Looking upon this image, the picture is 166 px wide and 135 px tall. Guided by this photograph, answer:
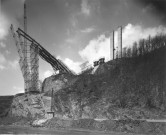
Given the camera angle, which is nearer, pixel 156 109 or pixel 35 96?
pixel 156 109

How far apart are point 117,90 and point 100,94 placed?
3.60 m

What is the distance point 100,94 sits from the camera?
50.2 m

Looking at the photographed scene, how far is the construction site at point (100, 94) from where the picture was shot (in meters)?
39.2

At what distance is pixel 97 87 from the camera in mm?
52719

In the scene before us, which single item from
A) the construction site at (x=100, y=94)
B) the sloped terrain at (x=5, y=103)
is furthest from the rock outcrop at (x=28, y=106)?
the sloped terrain at (x=5, y=103)

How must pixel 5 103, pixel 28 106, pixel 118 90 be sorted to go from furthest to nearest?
pixel 5 103 → pixel 28 106 → pixel 118 90

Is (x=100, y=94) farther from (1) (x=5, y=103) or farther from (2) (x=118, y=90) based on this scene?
(1) (x=5, y=103)

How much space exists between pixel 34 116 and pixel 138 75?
2344cm

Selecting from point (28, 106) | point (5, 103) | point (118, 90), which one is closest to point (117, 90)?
point (118, 90)

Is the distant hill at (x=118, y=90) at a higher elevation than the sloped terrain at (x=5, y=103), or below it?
higher

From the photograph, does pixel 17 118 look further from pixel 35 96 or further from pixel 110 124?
pixel 110 124

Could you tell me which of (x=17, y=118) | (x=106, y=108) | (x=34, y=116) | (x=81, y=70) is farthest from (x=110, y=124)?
(x=81, y=70)

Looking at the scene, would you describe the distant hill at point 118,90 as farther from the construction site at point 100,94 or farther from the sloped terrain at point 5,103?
the sloped terrain at point 5,103

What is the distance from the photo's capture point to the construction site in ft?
128
